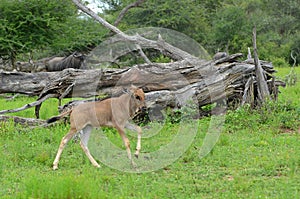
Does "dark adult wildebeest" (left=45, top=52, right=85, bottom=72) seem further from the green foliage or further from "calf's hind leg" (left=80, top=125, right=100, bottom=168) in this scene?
"calf's hind leg" (left=80, top=125, right=100, bottom=168)

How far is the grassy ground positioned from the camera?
19.2ft

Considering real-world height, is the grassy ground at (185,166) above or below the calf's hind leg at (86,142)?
below

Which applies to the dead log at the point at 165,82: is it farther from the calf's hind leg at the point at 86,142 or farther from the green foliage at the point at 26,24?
the green foliage at the point at 26,24

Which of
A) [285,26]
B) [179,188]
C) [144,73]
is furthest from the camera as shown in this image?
[285,26]

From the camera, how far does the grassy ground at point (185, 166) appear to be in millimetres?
5867

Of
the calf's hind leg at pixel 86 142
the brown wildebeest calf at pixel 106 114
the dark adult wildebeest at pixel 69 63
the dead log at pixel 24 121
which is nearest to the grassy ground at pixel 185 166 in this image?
the calf's hind leg at pixel 86 142

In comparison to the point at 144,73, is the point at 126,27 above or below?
above

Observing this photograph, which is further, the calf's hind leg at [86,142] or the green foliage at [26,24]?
the green foliage at [26,24]

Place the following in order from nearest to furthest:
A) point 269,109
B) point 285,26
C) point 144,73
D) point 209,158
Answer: point 209,158, point 269,109, point 144,73, point 285,26

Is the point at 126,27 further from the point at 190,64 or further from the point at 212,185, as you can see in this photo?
the point at 212,185

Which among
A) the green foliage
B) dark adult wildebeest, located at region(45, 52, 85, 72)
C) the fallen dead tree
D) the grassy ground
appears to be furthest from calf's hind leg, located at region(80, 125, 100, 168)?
dark adult wildebeest, located at region(45, 52, 85, 72)

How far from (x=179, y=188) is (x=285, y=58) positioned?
2525 centimetres

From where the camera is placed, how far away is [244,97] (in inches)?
445

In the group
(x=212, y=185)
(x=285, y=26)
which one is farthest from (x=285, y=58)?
(x=212, y=185)
